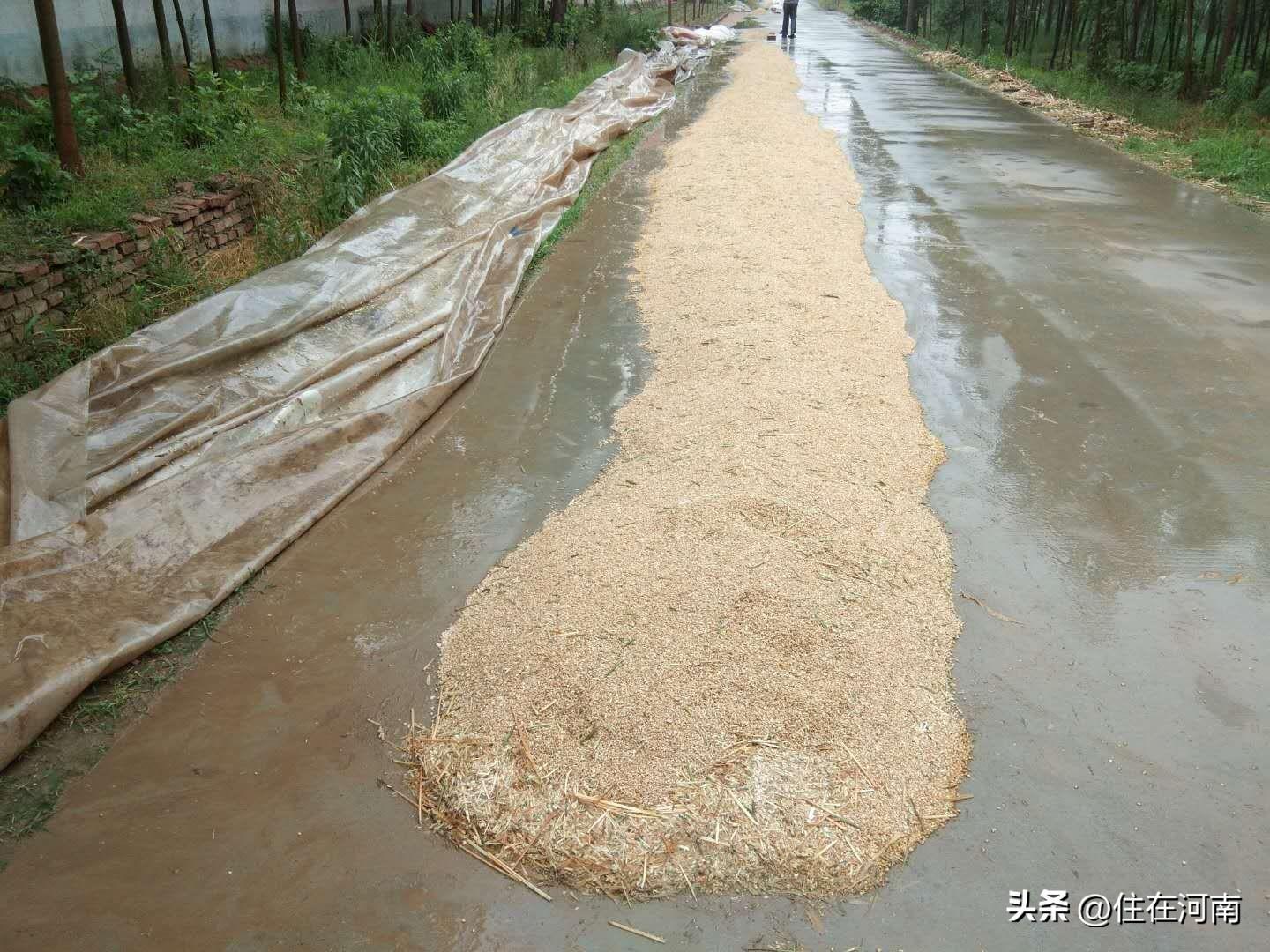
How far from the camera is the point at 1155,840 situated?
2.16m

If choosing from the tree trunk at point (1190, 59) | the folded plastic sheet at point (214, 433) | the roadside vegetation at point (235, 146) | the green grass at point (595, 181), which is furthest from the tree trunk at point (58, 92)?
the tree trunk at point (1190, 59)

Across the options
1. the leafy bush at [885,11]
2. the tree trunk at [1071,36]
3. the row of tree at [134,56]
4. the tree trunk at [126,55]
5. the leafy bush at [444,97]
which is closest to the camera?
the row of tree at [134,56]

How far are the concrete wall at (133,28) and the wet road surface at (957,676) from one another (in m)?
4.42

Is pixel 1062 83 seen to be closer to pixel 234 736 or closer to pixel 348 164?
pixel 348 164

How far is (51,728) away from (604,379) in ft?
9.21

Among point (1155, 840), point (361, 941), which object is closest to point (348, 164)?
point (361, 941)

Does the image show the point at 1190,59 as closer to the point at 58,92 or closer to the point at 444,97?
the point at 444,97

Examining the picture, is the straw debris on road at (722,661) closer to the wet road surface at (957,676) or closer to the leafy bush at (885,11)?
the wet road surface at (957,676)

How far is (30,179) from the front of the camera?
195 inches

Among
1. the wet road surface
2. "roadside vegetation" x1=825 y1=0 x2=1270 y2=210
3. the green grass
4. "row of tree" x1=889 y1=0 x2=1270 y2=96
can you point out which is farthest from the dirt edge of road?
the green grass

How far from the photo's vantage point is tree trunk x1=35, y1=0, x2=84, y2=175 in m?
4.91

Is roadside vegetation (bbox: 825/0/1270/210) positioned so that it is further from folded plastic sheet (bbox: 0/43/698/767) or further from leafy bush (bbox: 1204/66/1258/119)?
folded plastic sheet (bbox: 0/43/698/767)

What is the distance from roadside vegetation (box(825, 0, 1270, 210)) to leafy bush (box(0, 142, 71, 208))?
8773mm

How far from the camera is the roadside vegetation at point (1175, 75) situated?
29.8 feet
